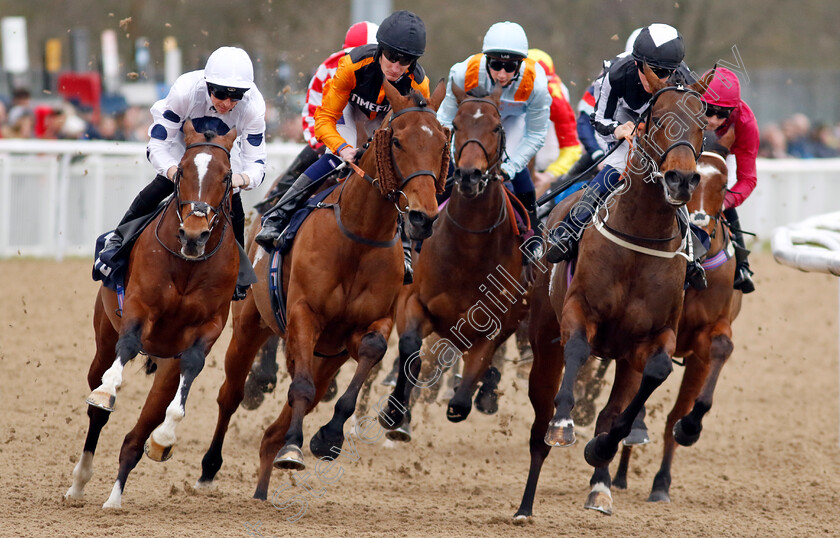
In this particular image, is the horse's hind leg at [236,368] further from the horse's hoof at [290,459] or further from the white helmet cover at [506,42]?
the white helmet cover at [506,42]

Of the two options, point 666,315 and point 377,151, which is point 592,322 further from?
point 377,151

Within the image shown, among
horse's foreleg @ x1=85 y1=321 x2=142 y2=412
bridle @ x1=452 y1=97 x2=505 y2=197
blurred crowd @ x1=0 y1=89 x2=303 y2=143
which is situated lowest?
horse's foreleg @ x1=85 y1=321 x2=142 y2=412

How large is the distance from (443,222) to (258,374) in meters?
2.08

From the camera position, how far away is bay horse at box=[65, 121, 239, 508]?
5.58 m

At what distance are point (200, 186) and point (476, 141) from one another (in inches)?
56.7

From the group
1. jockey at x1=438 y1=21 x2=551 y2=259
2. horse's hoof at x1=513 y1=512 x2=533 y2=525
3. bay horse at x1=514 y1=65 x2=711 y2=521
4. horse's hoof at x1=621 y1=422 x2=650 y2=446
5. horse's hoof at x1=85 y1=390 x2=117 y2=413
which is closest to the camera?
horse's hoof at x1=85 y1=390 x2=117 y2=413

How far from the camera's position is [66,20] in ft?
84.8

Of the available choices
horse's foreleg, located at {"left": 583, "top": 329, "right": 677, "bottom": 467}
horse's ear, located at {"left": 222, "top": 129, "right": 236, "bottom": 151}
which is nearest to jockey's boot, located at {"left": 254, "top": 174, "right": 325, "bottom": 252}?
horse's ear, located at {"left": 222, "top": 129, "right": 236, "bottom": 151}

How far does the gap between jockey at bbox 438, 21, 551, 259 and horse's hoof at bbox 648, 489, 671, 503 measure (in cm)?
168

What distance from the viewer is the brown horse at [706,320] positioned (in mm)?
6609

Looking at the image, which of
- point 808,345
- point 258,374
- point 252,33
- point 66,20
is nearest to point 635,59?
point 258,374

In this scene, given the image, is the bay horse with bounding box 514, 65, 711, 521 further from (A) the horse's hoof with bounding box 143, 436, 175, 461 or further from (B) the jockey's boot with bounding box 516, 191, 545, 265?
(A) the horse's hoof with bounding box 143, 436, 175, 461

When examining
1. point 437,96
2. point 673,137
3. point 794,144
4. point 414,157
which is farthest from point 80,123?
point 794,144

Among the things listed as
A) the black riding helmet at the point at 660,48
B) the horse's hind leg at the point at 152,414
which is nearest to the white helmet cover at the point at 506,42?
the black riding helmet at the point at 660,48
